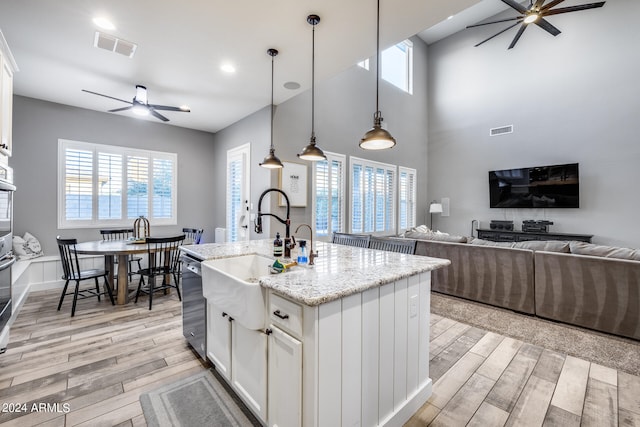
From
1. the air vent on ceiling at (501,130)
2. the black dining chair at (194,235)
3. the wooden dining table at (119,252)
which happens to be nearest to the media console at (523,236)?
the air vent on ceiling at (501,130)

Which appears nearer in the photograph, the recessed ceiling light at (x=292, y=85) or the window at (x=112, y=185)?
the recessed ceiling light at (x=292, y=85)

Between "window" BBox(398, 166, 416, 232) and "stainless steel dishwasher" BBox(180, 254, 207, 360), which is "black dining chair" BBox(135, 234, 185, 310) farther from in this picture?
"window" BBox(398, 166, 416, 232)

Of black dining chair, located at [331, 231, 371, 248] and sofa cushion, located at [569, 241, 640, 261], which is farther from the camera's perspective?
black dining chair, located at [331, 231, 371, 248]

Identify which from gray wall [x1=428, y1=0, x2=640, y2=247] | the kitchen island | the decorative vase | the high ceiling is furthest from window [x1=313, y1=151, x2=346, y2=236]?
gray wall [x1=428, y1=0, x2=640, y2=247]

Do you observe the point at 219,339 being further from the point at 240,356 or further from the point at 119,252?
the point at 119,252

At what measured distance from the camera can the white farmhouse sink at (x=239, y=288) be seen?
149cm

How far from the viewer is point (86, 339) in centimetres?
270

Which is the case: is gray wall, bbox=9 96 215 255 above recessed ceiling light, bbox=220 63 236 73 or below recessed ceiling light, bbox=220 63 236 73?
below

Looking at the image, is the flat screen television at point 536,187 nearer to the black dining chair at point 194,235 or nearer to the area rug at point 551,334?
the area rug at point 551,334

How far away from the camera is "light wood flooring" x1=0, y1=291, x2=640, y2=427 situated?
68.4 inches

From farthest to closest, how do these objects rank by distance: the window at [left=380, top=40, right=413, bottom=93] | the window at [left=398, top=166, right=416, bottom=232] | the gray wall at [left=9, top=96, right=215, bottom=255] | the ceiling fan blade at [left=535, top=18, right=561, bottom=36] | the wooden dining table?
the window at [left=398, top=166, right=416, bottom=232]
the window at [left=380, top=40, right=413, bottom=93]
the gray wall at [left=9, top=96, right=215, bottom=255]
the ceiling fan blade at [left=535, top=18, right=561, bottom=36]
the wooden dining table

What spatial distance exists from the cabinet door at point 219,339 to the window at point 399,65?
250 inches

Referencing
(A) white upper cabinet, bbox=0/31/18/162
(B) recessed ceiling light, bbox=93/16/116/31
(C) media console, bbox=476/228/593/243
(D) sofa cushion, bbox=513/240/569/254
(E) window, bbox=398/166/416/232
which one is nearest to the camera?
(B) recessed ceiling light, bbox=93/16/116/31

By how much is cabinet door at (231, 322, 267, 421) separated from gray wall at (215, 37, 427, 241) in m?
2.66
